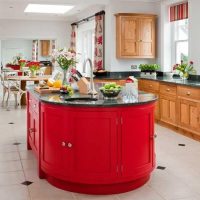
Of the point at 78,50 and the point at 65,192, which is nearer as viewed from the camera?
the point at 65,192

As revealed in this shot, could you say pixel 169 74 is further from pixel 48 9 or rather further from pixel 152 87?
pixel 48 9

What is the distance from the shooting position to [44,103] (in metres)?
3.64

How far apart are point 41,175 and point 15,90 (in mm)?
5873

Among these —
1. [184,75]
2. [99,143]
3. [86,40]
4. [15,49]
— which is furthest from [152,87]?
[15,49]

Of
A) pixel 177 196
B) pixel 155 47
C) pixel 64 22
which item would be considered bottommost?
pixel 177 196

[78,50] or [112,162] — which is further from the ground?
[78,50]

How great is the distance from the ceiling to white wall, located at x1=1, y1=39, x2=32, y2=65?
30.6 feet

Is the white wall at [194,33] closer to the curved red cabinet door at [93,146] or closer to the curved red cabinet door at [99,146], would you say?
the curved red cabinet door at [99,146]

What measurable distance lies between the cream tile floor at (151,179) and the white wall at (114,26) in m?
2.99

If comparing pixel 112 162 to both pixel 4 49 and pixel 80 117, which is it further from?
pixel 4 49

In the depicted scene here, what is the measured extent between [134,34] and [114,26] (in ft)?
1.72

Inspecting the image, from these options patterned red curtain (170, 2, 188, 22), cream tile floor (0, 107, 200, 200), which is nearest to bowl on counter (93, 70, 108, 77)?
patterned red curtain (170, 2, 188, 22)

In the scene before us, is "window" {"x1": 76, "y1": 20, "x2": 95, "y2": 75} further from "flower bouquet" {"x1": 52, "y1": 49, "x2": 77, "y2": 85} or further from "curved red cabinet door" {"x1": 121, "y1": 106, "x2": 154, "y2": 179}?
"curved red cabinet door" {"x1": 121, "y1": 106, "x2": 154, "y2": 179}

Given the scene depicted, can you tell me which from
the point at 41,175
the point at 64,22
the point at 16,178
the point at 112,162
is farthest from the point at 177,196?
the point at 64,22
